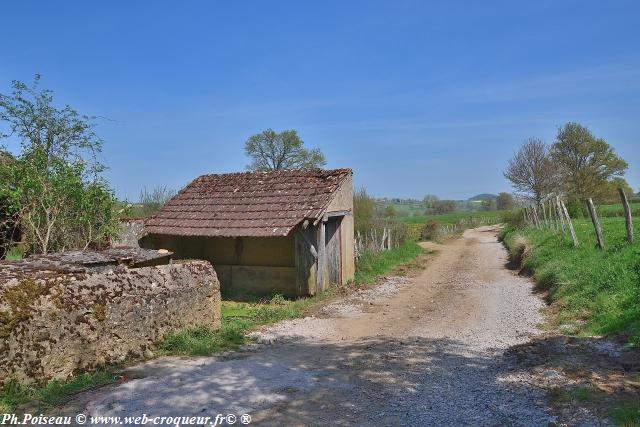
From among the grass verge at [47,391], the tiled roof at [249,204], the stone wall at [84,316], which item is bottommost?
the grass verge at [47,391]

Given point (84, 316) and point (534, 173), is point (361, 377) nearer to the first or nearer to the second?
point (84, 316)

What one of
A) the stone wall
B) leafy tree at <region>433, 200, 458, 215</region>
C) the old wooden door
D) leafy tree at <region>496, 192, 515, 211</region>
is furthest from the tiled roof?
leafy tree at <region>433, 200, 458, 215</region>

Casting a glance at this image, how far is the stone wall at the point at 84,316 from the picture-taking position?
5.20 m

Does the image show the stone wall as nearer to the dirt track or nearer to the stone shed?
the dirt track

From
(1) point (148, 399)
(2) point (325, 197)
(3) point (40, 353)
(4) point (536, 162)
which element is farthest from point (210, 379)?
(4) point (536, 162)

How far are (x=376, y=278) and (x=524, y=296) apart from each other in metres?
5.93

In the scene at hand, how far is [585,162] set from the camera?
138 feet

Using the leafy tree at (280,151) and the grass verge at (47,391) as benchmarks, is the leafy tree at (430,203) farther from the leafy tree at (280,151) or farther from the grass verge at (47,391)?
the grass verge at (47,391)

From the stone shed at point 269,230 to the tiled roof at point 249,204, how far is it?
3cm

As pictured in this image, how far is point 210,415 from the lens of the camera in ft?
15.3

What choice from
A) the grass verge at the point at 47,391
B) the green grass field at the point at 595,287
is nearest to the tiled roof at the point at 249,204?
the green grass field at the point at 595,287

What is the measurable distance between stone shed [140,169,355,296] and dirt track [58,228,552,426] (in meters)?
3.50

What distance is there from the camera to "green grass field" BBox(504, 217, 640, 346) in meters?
7.79

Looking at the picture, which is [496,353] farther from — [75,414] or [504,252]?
[504,252]
